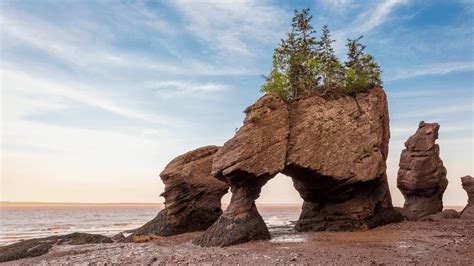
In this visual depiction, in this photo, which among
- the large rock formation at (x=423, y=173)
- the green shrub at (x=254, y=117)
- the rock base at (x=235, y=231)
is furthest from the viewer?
the large rock formation at (x=423, y=173)

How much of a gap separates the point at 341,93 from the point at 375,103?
278 centimetres

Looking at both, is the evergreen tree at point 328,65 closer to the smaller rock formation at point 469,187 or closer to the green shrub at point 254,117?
the green shrub at point 254,117

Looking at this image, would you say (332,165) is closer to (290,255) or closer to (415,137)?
(290,255)

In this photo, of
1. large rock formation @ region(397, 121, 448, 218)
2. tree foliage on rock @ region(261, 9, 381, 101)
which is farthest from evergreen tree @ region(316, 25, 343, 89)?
large rock formation @ region(397, 121, 448, 218)

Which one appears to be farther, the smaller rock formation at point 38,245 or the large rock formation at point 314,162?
the smaller rock formation at point 38,245

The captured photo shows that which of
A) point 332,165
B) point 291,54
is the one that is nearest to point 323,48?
point 291,54

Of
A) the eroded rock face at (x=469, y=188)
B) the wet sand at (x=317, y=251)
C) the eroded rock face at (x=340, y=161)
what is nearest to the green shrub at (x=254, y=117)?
the eroded rock face at (x=340, y=161)

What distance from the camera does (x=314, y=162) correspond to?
1037 inches

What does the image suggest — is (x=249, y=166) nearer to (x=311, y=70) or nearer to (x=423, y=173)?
(x=311, y=70)

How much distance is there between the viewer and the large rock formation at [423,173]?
41562mm

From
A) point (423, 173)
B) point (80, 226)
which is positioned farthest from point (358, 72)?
point (80, 226)

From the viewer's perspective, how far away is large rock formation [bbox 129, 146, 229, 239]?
3297 cm

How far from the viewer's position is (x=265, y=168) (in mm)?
24344

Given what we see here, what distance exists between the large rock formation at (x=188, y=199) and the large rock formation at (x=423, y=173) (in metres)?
20.6
